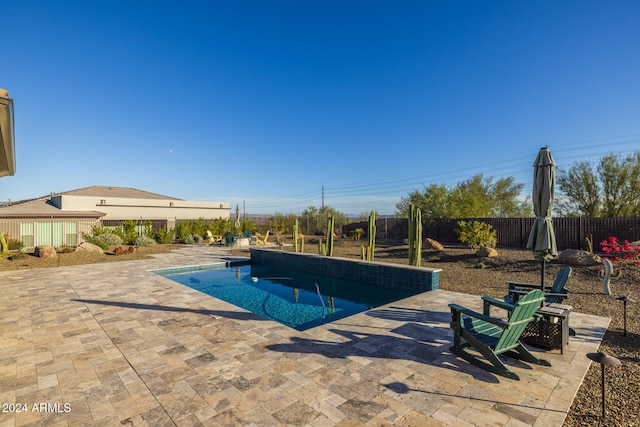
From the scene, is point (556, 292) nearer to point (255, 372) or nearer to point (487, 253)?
point (255, 372)

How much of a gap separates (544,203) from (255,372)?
4774 mm

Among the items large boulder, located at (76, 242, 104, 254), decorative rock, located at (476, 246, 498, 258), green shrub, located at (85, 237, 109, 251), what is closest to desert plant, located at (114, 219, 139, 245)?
green shrub, located at (85, 237, 109, 251)

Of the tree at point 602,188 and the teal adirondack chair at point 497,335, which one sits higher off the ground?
the tree at point 602,188

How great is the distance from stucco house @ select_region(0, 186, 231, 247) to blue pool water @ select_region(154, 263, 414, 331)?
44.4 ft

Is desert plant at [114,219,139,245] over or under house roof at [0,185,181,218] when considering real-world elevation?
under

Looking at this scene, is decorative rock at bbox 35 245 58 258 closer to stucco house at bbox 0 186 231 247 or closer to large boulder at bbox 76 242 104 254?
large boulder at bbox 76 242 104 254

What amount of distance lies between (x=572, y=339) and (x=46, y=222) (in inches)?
972

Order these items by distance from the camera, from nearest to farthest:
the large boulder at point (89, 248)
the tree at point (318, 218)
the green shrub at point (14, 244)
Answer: the large boulder at point (89, 248) → the green shrub at point (14, 244) → the tree at point (318, 218)

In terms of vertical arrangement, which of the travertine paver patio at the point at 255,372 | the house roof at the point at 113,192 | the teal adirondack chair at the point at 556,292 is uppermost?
the house roof at the point at 113,192

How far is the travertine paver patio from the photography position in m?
2.63

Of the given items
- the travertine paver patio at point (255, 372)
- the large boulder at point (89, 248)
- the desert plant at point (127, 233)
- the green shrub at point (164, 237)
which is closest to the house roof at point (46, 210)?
the desert plant at point (127, 233)

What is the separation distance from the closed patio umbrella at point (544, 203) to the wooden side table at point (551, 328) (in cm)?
67

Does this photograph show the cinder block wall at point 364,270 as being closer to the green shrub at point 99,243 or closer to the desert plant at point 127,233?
the green shrub at point 99,243

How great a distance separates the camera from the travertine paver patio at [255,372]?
8.64 feet
